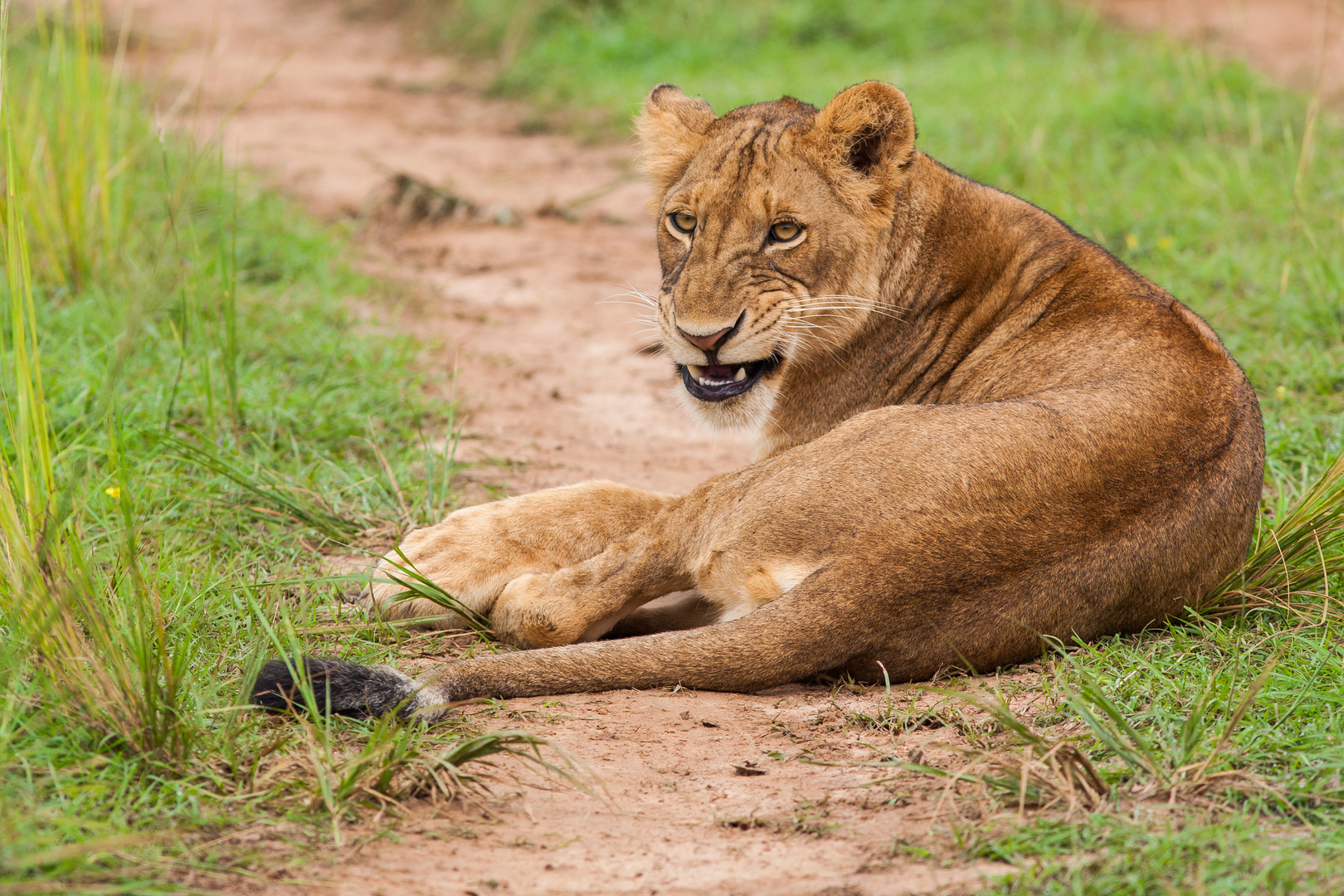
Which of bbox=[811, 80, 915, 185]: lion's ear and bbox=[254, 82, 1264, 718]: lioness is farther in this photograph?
bbox=[811, 80, 915, 185]: lion's ear

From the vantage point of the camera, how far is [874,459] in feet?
9.37

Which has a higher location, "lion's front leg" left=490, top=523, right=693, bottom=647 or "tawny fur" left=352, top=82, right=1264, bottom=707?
"tawny fur" left=352, top=82, right=1264, bottom=707

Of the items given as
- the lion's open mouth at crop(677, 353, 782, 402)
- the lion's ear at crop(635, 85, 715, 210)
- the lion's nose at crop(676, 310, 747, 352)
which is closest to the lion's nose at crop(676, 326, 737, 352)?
the lion's nose at crop(676, 310, 747, 352)

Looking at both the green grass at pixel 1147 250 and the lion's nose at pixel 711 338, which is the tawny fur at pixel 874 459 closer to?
the lion's nose at pixel 711 338

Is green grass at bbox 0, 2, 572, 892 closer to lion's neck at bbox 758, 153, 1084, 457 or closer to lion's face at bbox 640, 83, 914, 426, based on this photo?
lion's face at bbox 640, 83, 914, 426

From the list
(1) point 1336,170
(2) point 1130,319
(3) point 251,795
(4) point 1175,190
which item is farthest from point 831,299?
(1) point 1336,170

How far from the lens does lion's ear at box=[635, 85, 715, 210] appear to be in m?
3.80

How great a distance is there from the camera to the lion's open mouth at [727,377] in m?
3.52

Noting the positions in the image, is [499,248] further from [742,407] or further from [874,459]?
[874,459]

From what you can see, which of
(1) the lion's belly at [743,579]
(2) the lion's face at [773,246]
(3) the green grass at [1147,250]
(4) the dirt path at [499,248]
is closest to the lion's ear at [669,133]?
(2) the lion's face at [773,246]

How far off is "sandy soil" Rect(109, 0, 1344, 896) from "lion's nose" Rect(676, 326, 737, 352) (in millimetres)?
468

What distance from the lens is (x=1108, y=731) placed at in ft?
7.67

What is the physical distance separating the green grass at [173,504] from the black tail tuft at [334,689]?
5cm

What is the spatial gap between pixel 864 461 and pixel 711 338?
2.24 feet
